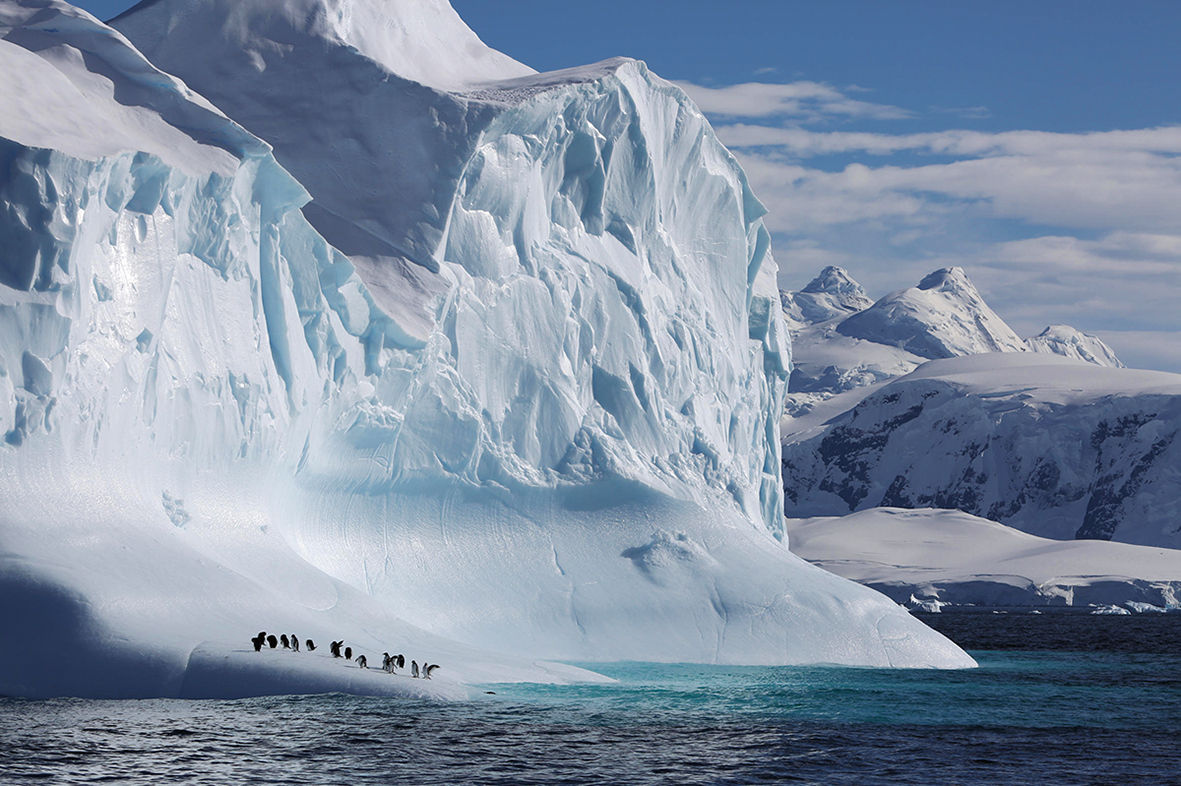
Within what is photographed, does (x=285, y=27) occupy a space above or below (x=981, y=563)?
above

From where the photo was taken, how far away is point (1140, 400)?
427ft

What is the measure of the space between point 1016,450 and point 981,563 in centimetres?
6011

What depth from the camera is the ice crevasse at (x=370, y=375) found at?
2017 cm

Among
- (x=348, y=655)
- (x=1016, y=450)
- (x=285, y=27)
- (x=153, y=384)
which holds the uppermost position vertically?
(x=1016, y=450)

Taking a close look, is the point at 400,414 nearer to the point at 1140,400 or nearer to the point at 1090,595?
the point at 1090,595

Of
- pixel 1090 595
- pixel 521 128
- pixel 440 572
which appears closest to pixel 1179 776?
pixel 440 572

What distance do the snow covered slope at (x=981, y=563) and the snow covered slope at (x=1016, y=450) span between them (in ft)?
111

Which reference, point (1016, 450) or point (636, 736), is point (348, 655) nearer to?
point (636, 736)

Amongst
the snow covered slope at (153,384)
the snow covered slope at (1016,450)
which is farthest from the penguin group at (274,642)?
the snow covered slope at (1016,450)

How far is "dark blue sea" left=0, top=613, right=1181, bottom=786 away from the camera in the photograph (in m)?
14.6

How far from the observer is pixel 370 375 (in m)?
26.3

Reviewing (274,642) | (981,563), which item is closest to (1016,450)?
(981,563)

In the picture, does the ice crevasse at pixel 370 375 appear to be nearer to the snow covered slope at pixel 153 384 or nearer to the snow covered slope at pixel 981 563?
the snow covered slope at pixel 153 384

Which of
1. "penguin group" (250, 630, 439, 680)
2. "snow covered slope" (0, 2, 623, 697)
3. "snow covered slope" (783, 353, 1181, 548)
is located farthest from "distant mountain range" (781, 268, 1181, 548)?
"penguin group" (250, 630, 439, 680)
